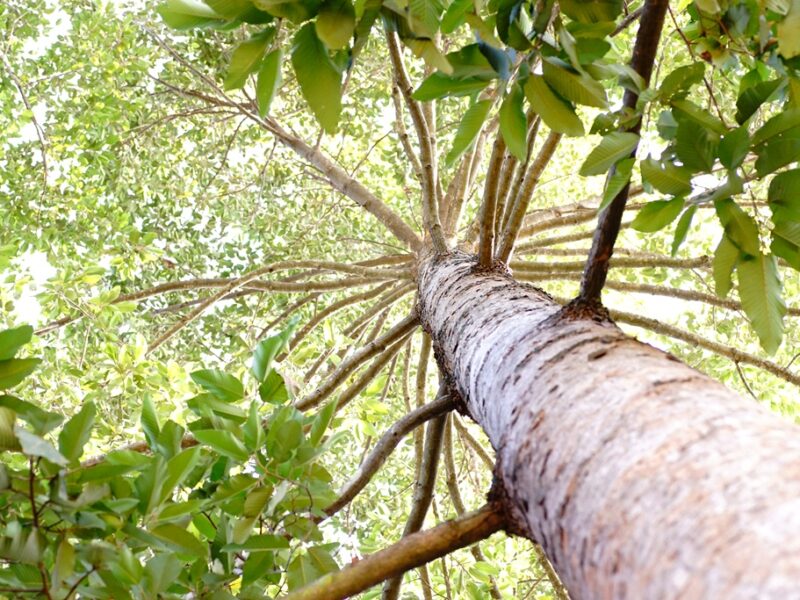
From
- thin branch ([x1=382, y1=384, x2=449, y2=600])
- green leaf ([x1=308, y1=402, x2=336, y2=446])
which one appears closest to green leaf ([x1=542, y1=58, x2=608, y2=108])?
green leaf ([x1=308, y1=402, x2=336, y2=446])

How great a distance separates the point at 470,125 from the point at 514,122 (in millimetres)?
83

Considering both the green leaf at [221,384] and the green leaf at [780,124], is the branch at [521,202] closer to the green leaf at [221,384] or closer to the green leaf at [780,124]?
the green leaf at [780,124]

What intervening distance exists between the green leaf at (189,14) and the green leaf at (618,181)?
691 millimetres

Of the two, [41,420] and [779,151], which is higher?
[779,151]

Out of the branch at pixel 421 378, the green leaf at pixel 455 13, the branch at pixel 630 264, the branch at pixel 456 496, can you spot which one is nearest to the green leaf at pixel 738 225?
the green leaf at pixel 455 13

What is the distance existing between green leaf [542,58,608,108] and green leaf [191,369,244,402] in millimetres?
803

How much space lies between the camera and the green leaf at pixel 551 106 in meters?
1.18

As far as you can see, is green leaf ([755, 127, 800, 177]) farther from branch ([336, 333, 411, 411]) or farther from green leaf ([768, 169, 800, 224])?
branch ([336, 333, 411, 411])

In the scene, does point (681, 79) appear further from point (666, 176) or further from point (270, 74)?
point (270, 74)

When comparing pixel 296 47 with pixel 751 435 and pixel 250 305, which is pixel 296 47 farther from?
pixel 250 305

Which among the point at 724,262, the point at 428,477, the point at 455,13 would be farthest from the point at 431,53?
the point at 428,477

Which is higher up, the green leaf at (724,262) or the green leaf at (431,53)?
the green leaf at (431,53)

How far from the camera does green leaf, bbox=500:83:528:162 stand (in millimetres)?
1233

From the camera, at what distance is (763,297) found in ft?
4.13
